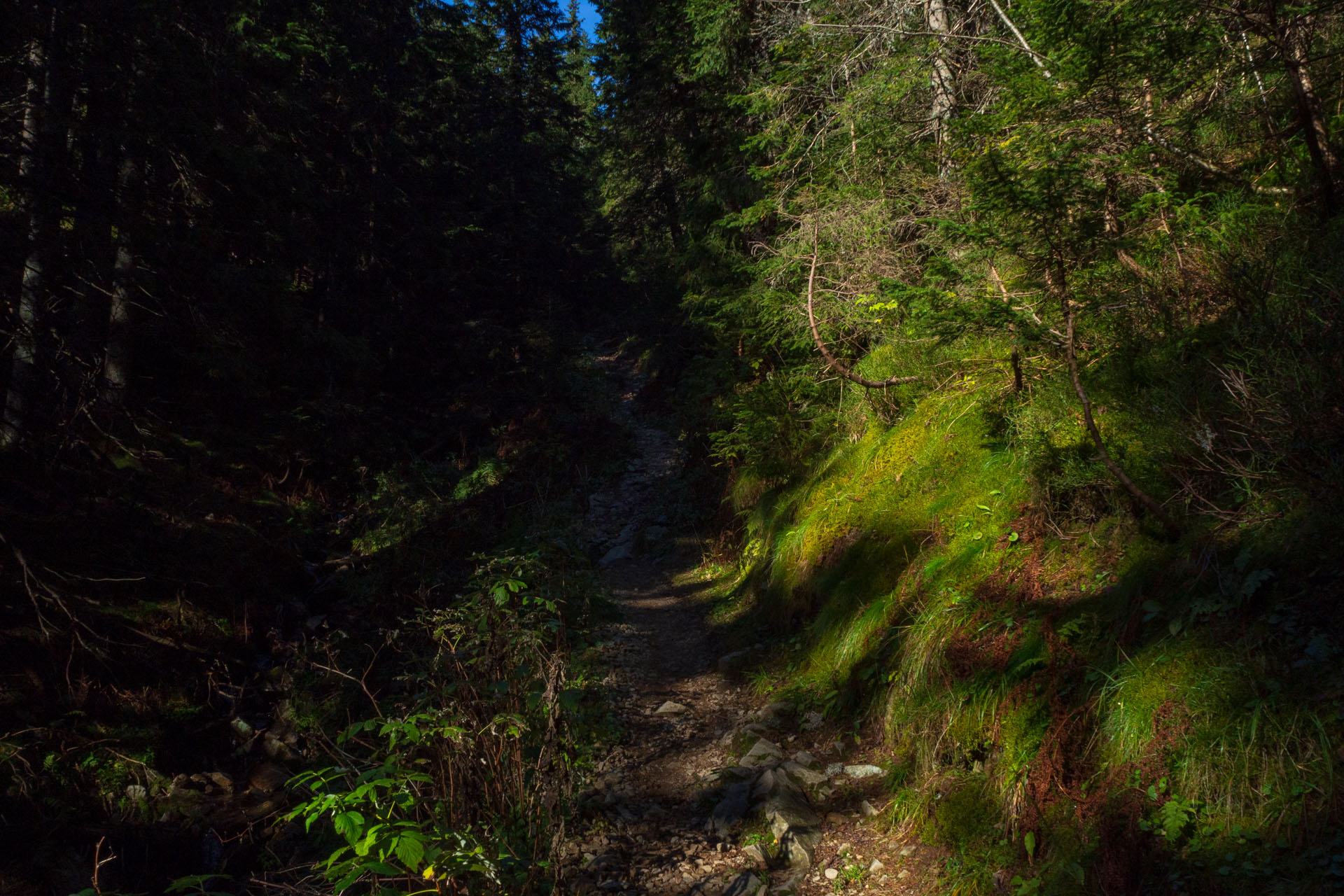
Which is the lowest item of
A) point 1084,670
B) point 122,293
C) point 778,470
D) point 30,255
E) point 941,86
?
point 1084,670

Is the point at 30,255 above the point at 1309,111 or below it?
above

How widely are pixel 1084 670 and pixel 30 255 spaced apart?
36.1ft

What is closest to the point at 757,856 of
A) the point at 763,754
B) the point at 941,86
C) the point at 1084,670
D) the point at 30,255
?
the point at 763,754

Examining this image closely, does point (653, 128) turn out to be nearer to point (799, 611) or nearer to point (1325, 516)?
point (799, 611)

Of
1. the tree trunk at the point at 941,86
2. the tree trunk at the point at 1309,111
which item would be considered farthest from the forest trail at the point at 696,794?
the tree trunk at the point at 941,86

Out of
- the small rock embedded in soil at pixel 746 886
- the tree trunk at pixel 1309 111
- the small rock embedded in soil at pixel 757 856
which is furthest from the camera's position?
the small rock embedded in soil at pixel 757 856

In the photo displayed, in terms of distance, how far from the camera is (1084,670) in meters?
3.42

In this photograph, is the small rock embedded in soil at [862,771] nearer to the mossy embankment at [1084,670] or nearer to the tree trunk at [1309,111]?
the mossy embankment at [1084,670]

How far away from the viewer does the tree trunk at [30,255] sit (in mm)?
7770

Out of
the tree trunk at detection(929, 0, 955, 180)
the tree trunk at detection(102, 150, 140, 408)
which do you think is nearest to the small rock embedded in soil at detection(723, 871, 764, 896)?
the tree trunk at detection(929, 0, 955, 180)

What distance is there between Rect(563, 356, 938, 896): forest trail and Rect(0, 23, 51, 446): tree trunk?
24.0 feet

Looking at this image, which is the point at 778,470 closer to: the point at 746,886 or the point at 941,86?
the point at 941,86

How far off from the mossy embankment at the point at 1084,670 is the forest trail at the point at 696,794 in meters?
0.27

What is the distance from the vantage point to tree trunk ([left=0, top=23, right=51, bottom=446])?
777cm
